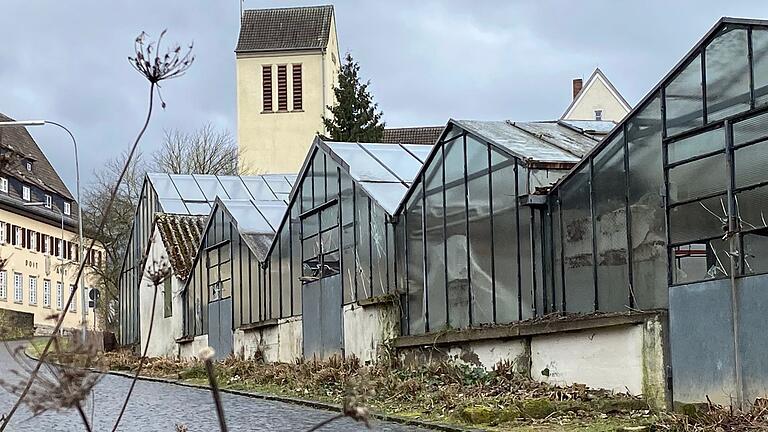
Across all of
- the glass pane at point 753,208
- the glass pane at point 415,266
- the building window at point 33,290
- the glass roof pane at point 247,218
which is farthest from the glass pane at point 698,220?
the building window at point 33,290

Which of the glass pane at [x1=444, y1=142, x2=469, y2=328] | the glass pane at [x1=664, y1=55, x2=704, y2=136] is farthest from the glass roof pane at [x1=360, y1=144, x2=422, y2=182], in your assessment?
the glass pane at [x1=664, y1=55, x2=704, y2=136]

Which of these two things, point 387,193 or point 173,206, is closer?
point 387,193

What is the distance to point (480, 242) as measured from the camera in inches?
785

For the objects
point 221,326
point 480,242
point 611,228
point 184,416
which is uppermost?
point 480,242

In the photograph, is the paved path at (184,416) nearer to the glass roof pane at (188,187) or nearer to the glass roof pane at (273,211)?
the glass roof pane at (273,211)

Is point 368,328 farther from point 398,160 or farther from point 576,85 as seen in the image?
point 576,85

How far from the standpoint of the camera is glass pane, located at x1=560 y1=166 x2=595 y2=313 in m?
17.1

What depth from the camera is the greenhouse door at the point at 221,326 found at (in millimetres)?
33156

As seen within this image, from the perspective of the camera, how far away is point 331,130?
59.2 meters

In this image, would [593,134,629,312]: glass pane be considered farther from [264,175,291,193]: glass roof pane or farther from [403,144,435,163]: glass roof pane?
[264,175,291,193]: glass roof pane

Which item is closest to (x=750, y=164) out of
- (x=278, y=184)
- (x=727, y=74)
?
(x=727, y=74)

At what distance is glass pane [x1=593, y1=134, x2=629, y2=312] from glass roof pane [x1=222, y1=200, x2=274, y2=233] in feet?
56.0

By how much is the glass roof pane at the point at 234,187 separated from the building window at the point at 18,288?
30.9 metres

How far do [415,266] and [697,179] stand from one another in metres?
8.44
